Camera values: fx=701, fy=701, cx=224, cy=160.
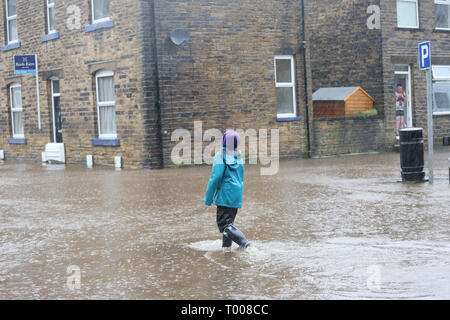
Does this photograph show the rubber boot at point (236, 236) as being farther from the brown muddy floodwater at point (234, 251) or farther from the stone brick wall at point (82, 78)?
the stone brick wall at point (82, 78)

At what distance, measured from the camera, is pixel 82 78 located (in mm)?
20594

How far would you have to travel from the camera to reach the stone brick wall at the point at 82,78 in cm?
1861

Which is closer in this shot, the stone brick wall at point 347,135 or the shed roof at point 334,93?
the stone brick wall at point 347,135

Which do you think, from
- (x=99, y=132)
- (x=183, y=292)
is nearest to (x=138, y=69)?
(x=99, y=132)

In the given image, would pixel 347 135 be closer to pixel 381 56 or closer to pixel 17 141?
pixel 381 56

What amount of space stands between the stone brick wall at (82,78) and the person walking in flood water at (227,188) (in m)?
10.8

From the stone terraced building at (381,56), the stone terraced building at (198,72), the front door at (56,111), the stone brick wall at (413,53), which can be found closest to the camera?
the stone terraced building at (198,72)

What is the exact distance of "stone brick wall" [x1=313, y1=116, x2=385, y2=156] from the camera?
21.5 metres

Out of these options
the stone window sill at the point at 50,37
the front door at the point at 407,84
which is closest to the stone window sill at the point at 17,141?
the stone window sill at the point at 50,37

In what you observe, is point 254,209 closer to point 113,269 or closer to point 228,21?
point 113,269

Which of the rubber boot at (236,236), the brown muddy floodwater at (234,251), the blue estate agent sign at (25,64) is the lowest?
the brown muddy floodwater at (234,251)

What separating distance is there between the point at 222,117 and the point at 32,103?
7.44 m
